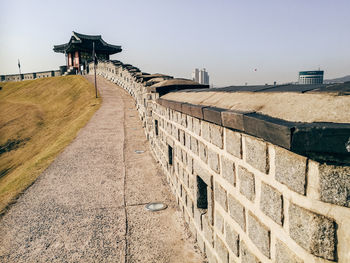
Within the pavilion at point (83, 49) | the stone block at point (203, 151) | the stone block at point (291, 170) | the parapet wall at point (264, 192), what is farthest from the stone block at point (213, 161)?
the pavilion at point (83, 49)

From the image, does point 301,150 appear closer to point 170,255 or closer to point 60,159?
point 170,255

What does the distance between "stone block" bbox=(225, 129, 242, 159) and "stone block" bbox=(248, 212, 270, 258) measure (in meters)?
0.63

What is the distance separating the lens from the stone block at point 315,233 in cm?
155

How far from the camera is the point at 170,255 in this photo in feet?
13.5

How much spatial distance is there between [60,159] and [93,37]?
150 feet

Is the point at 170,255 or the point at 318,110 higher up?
the point at 318,110

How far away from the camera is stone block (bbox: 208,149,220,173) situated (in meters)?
3.21

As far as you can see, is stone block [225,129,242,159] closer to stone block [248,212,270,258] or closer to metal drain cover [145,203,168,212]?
stone block [248,212,270,258]

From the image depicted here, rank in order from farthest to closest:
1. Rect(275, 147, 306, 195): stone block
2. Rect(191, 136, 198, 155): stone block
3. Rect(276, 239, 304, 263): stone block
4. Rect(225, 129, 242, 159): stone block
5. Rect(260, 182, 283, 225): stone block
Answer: Rect(191, 136, 198, 155): stone block
Rect(225, 129, 242, 159): stone block
Rect(260, 182, 283, 225): stone block
Rect(276, 239, 304, 263): stone block
Rect(275, 147, 306, 195): stone block

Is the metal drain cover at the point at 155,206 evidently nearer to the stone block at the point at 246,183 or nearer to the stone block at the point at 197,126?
the stone block at the point at 197,126

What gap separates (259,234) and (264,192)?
1.43ft

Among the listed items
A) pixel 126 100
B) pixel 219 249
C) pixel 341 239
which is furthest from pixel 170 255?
pixel 126 100

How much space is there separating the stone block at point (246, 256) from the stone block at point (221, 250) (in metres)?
0.50

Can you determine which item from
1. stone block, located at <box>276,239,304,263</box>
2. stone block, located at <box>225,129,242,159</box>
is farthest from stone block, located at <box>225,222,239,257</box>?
stone block, located at <box>225,129,242,159</box>
